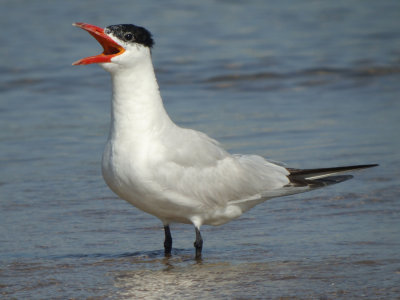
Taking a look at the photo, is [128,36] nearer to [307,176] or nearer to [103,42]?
[103,42]

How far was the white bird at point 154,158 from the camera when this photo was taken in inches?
191

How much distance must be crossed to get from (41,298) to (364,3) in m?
13.3

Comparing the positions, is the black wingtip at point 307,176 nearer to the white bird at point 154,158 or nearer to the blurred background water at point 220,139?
the white bird at point 154,158

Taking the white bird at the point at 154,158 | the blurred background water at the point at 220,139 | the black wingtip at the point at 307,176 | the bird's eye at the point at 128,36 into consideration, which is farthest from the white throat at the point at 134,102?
the black wingtip at the point at 307,176

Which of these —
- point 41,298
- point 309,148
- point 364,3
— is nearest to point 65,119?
point 309,148

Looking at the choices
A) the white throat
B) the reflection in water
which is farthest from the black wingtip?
the white throat

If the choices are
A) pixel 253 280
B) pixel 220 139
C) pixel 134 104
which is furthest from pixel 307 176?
pixel 220 139

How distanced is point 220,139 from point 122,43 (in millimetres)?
3295

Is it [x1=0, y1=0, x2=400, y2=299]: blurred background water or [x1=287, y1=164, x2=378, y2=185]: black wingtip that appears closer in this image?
[x1=0, y1=0, x2=400, y2=299]: blurred background water

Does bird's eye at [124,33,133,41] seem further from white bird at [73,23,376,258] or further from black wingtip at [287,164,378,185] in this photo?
black wingtip at [287,164,378,185]

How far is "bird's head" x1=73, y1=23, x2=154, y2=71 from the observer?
4.87 meters

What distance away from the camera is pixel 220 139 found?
809cm

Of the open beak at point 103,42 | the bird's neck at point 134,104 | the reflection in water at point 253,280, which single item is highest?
the open beak at point 103,42

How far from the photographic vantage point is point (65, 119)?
29.7ft
